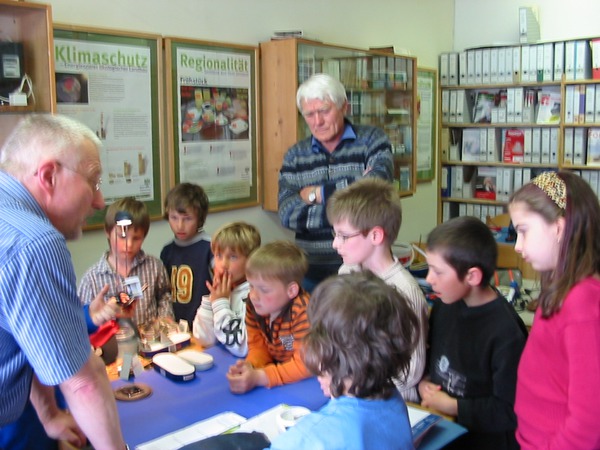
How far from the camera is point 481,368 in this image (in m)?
1.83

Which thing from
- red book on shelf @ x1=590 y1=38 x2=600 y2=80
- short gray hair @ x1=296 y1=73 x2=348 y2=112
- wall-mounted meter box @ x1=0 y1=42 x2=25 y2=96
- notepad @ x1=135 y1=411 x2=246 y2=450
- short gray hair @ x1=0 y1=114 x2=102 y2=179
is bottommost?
notepad @ x1=135 y1=411 x2=246 y2=450

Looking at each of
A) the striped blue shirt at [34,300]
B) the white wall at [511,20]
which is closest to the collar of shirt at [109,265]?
the striped blue shirt at [34,300]

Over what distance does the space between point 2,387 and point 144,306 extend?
137cm

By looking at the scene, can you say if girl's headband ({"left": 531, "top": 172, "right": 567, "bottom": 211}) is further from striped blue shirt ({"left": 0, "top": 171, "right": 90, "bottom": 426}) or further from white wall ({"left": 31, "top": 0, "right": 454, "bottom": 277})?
white wall ({"left": 31, "top": 0, "right": 454, "bottom": 277})

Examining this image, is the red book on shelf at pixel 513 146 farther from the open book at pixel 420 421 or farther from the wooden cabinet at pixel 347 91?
the open book at pixel 420 421

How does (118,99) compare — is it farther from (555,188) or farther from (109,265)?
(555,188)

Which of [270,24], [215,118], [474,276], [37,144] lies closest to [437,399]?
[474,276]

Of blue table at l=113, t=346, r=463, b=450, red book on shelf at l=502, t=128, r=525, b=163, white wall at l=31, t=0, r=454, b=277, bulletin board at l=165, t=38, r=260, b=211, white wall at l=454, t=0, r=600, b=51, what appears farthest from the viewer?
red book on shelf at l=502, t=128, r=525, b=163

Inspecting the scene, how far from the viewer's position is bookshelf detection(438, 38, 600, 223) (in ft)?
18.1

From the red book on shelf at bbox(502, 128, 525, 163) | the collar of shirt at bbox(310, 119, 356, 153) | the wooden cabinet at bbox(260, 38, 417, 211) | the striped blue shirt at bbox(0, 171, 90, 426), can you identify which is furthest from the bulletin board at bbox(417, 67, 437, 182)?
the striped blue shirt at bbox(0, 171, 90, 426)

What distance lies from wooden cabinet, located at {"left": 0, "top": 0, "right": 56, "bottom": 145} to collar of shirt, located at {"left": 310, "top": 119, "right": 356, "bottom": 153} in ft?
3.83

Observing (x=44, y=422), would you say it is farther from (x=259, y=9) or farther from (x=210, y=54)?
(x=259, y=9)

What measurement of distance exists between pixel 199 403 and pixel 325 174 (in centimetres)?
134

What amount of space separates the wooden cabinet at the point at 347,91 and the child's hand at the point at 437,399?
2.49 meters
